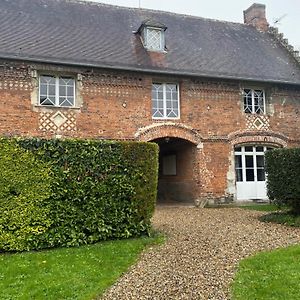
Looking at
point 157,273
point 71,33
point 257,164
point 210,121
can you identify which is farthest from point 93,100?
point 157,273

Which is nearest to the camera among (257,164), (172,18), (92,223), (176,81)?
(92,223)

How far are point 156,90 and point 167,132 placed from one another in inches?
66.5

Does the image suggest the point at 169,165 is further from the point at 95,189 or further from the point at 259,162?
the point at 95,189

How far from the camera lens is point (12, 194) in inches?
273

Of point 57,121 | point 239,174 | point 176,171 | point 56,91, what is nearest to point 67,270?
point 57,121

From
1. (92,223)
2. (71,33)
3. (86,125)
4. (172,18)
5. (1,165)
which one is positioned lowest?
(92,223)

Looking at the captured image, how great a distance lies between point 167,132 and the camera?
1411 cm

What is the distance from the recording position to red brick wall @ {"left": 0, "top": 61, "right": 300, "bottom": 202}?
40.9ft

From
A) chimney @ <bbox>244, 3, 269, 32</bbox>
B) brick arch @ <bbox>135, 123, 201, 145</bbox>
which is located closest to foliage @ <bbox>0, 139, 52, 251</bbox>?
brick arch @ <bbox>135, 123, 201, 145</bbox>

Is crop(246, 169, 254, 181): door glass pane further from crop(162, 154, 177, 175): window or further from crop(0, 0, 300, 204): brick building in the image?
crop(162, 154, 177, 175): window

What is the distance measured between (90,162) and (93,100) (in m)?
6.23

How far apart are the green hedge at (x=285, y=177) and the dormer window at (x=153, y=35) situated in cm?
684

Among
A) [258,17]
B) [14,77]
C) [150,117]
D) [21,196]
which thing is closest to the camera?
[21,196]

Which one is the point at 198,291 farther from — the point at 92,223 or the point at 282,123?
the point at 282,123
